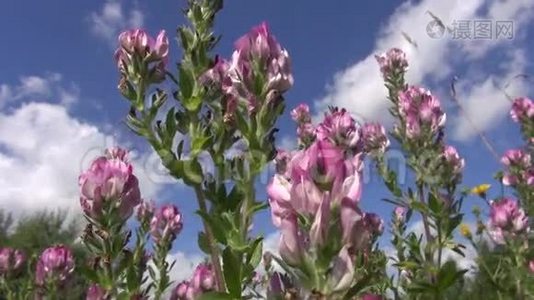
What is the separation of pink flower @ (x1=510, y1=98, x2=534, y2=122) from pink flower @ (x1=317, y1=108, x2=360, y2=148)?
5.80 m

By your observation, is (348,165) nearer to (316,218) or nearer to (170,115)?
(316,218)


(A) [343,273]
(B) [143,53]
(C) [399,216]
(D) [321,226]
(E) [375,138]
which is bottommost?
(A) [343,273]

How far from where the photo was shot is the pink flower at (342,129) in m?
3.28

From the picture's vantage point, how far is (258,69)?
2.48 metres

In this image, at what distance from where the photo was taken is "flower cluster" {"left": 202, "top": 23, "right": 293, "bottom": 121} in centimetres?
245

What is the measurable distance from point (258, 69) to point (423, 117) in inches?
106

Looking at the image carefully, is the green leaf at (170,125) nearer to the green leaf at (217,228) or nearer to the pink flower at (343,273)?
the green leaf at (217,228)

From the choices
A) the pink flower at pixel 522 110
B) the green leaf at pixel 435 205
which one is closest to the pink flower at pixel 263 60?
the green leaf at pixel 435 205

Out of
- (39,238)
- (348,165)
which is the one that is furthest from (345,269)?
(39,238)

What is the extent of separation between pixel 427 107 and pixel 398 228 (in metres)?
1.77

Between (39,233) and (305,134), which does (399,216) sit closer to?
(305,134)

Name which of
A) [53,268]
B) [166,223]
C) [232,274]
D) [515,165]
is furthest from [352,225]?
[515,165]

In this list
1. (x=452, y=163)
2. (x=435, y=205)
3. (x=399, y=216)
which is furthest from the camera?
(x=399, y=216)

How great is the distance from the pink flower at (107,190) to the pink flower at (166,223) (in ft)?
10.6
